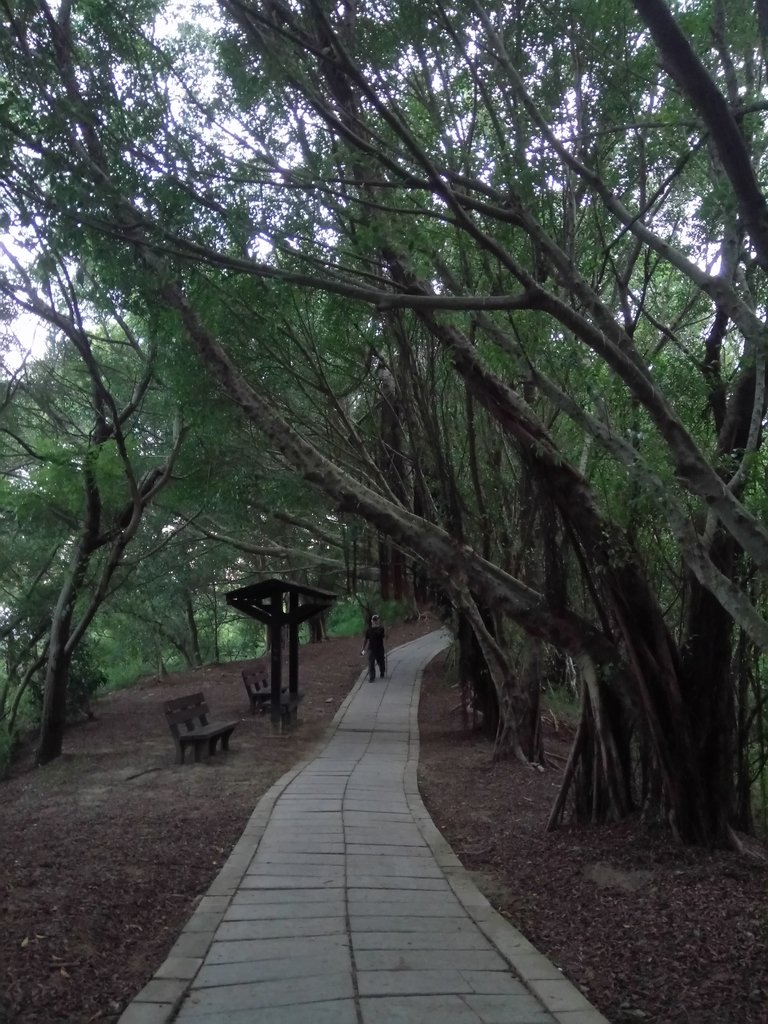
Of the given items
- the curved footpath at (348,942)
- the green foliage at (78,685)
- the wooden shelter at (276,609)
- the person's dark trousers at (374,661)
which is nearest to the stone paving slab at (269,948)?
the curved footpath at (348,942)

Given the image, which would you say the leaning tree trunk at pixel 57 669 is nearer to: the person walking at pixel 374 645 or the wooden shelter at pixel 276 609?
the wooden shelter at pixel 276 609

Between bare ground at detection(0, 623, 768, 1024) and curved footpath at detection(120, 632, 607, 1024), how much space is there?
214 mm

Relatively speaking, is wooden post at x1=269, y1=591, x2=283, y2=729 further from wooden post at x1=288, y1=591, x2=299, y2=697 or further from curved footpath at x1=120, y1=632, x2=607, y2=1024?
curved footpath at x1=120, y1=632, x2=607, y2=1024

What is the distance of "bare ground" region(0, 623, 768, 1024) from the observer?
184 inches

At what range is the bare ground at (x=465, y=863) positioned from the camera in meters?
4.68

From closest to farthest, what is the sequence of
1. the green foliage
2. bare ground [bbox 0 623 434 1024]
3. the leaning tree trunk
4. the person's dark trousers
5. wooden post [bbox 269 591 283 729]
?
bare ground [bbox 0 623 434 1024] < the leaning tree trunk < wooden post [bbox 269 591 283 729] < the green foliage < the person's dark trousers

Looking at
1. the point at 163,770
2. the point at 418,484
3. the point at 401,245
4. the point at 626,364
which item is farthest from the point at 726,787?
the point at 163,770

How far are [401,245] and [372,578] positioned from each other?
14.1m

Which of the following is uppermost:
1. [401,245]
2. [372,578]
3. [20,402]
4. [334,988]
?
[20,402]

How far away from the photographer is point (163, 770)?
12.1 metres

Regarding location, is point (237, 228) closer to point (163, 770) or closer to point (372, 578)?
point (163, 770)

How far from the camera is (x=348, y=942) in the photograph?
209 inches

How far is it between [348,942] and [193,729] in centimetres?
804

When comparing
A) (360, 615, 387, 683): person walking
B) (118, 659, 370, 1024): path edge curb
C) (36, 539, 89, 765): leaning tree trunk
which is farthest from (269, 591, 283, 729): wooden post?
(360, 615, 387, 683): person walking
